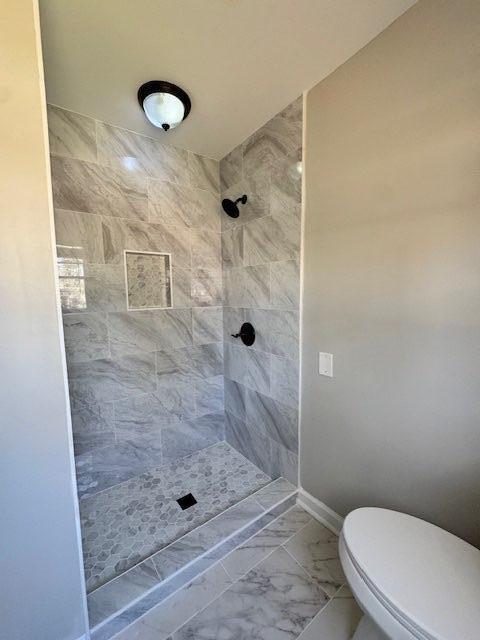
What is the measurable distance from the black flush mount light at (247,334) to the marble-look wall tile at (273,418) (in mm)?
374

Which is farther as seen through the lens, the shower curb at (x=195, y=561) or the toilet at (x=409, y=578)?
the shower curb at (x=195, y=561)

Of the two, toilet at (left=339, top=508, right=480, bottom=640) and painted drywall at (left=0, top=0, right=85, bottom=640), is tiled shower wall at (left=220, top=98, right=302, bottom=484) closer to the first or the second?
toilet at (left=339, top=508, right=480, bottom=640)

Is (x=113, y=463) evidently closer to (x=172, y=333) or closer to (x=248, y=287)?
(x=172, y=333)

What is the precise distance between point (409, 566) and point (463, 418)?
51 cm

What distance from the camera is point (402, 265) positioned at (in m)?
1.03

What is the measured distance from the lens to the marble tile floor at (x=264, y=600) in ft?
3.20

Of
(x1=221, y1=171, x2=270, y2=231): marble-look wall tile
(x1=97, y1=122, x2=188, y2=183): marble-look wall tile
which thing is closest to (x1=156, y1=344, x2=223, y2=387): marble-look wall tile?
(x1=221, y1=171, x2=270, y2=231): marble-look wall tile

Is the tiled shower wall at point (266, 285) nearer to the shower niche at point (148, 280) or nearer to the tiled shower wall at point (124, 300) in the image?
the tiled shower wall at point (124, 300)

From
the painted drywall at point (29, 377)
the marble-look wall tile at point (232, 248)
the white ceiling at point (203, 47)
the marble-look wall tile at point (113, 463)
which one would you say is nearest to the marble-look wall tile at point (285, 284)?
the marble-look wall tile at point (232, 248)

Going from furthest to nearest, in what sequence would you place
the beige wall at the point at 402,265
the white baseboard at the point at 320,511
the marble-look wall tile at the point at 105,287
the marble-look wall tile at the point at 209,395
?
the marble-look wall tile at the point at 209,395 < the marble-look wall tile at the point at 105,287 < the white baseboard at the point at 320,511 < the beige wall at the point at 402,265

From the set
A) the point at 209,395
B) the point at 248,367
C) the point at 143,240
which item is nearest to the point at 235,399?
the point at 209,395

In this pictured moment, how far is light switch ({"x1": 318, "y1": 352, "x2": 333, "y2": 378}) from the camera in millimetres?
1326

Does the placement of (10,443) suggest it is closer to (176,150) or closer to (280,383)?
(280,383)

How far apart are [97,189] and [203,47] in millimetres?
942
